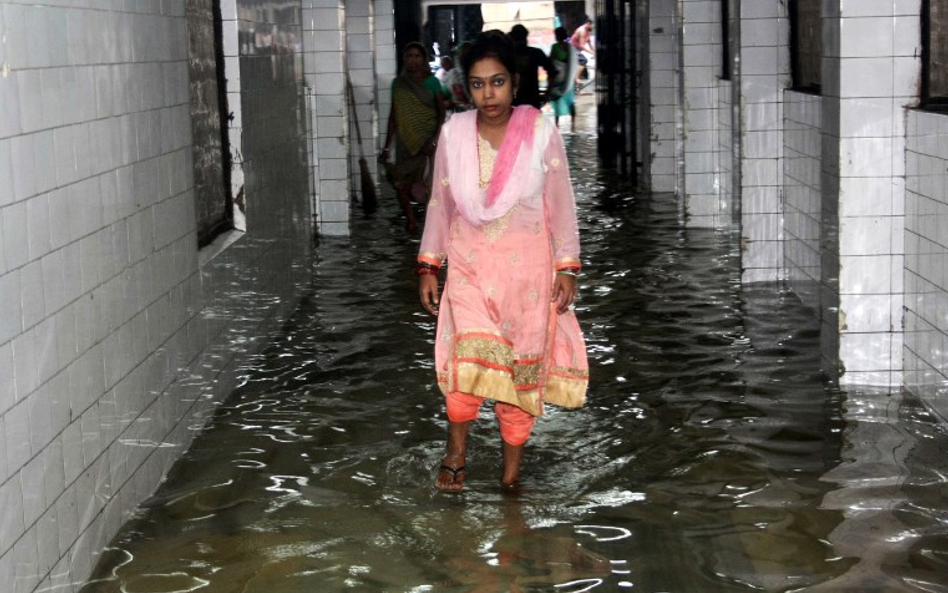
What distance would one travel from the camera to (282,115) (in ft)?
29.5

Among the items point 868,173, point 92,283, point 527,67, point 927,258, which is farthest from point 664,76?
point 92,283

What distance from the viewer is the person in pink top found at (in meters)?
5.16

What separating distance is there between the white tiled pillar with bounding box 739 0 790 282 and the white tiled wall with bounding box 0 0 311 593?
4046mm

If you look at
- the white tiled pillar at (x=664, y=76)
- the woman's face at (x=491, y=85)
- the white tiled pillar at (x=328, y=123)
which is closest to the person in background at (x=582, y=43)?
the white tiled pillar at (x=664, y=76)

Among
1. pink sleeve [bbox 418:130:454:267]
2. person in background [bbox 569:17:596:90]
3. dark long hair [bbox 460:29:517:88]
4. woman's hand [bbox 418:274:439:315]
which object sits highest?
person in background [bbox 569:17:596:90]

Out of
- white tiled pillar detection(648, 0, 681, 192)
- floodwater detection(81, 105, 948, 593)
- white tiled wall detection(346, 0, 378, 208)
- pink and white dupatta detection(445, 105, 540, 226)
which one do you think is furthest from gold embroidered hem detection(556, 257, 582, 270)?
white tiled wall detection(346, 0, 378, 208)

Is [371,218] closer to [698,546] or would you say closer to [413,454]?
[413,454]

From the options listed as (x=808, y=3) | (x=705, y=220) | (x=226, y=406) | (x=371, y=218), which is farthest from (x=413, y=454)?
(x=371, y=218)

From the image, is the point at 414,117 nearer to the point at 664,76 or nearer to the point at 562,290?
the point at 664,76

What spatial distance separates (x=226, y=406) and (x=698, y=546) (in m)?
2.94

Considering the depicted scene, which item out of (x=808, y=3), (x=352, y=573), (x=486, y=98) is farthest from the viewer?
(x=808, y=3)

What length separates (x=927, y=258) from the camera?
6.25 m

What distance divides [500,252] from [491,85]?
1.99 ft

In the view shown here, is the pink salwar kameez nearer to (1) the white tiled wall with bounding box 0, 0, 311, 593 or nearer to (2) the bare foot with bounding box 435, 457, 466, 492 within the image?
(2) the bare foot with bounding box 435, 457, 466, 492
